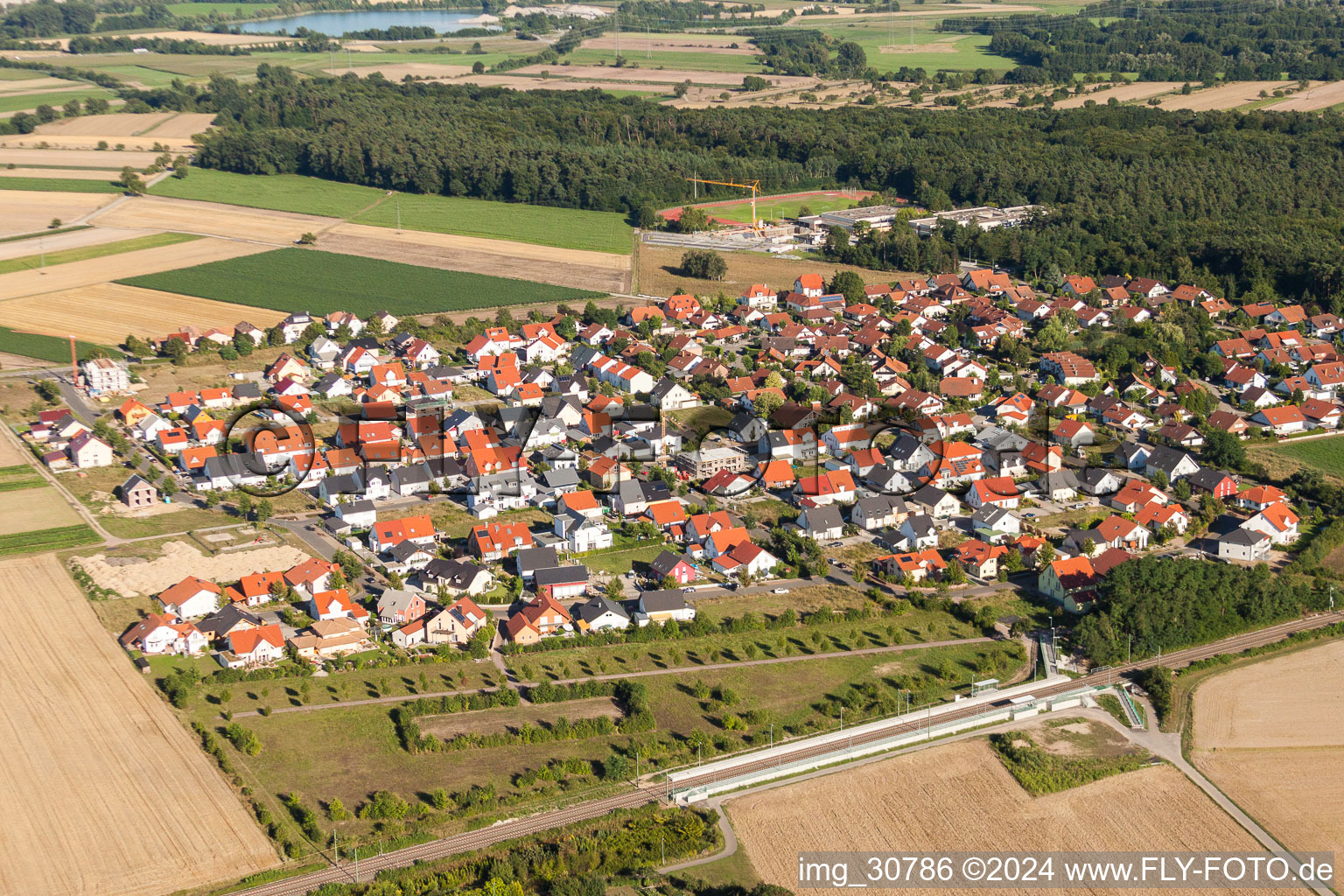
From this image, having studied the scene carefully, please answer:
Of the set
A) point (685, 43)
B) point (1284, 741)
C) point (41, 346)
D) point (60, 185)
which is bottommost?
point (1284, 741)

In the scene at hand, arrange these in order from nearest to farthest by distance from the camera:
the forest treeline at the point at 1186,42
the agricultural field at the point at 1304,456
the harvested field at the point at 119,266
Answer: the agricultural field at the point at 1304,456
the harvested field at the point at 119,266
the forest treeline at the point at 1186,42

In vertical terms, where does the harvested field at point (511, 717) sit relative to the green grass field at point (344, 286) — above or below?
below

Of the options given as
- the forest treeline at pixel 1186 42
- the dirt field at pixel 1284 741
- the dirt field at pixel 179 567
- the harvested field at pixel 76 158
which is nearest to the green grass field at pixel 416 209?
the harvested field at pixel 76 158

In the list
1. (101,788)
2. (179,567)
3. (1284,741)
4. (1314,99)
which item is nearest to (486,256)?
(179,567)

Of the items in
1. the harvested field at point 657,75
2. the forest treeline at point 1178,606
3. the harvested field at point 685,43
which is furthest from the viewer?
the harvested field at point 685,43

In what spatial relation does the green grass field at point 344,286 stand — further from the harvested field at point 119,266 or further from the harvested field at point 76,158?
the harvested field at point 76,158

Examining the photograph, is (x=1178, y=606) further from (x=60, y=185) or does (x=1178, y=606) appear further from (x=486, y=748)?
(x=60, y=185)
